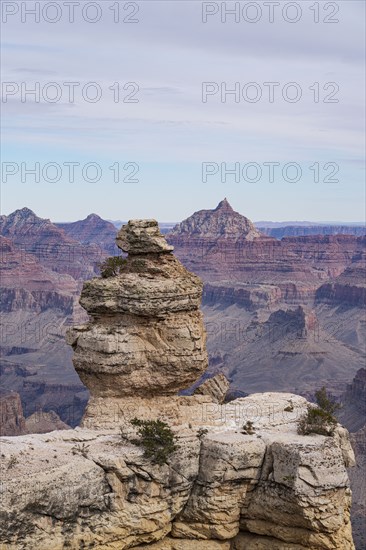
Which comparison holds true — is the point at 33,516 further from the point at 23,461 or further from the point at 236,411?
the point at 236,411

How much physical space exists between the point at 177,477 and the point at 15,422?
264 feet

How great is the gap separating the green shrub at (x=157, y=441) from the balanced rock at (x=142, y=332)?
214 cm

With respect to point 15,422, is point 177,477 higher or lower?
higher

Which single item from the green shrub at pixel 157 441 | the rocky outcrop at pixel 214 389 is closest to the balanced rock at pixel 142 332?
the green shrub at pixel 157 441

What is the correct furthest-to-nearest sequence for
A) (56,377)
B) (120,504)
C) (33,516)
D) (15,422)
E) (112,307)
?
(56,377)
(15,422)
(112,307)
(120,504)
(33,516)

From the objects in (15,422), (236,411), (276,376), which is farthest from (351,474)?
(276,376)

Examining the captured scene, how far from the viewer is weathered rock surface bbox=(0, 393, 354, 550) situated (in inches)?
1053

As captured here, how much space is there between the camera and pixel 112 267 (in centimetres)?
3159

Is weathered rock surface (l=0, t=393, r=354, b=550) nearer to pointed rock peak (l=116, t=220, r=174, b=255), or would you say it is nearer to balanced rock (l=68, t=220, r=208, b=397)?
balanced rock (l=68, t=220, r=208, b=397)

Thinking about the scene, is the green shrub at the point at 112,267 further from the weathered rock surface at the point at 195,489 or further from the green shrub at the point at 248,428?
the green shrub at the point at 248,428

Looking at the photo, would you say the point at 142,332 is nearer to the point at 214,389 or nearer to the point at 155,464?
the point at 155,464

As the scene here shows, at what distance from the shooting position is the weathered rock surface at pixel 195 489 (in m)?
26.7

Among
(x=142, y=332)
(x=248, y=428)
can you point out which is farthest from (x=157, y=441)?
(x=142, y=332)

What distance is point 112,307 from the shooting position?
30328 millimetres
